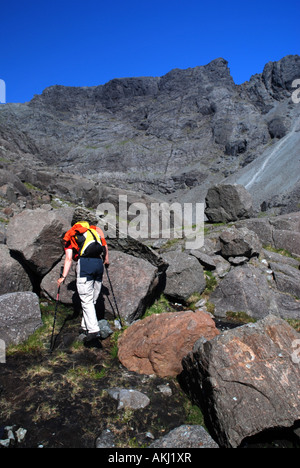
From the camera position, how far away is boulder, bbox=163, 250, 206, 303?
1083 cm

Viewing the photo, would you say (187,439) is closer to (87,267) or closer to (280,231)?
(87,267)

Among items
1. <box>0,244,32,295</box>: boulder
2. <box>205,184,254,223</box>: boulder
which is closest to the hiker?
<box>0,244,32,295</box>: boulder

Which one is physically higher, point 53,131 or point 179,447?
point 53,131

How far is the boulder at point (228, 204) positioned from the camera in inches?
874

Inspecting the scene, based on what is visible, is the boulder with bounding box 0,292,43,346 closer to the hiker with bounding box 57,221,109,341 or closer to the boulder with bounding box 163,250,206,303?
the hiker with bounding box 57,221,109,341

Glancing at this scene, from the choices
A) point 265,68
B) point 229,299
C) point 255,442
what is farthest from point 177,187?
point 255,442

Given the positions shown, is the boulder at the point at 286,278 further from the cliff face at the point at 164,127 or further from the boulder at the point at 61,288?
the cliff face at the point at 164,127

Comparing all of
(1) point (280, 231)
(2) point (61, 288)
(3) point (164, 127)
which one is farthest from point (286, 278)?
(3) point (164, 127)

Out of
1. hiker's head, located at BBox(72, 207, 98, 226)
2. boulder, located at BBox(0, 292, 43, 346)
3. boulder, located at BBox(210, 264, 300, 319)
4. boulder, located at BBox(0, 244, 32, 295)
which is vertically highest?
hiker's head, located at BBox(72, 207, 98, 226)

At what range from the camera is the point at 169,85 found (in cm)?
13975

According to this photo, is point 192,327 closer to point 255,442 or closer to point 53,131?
point 255,442

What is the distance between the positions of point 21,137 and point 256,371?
451 feet

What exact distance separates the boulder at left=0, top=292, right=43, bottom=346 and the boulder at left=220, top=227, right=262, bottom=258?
8.96 meters

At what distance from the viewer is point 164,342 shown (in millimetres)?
6535
